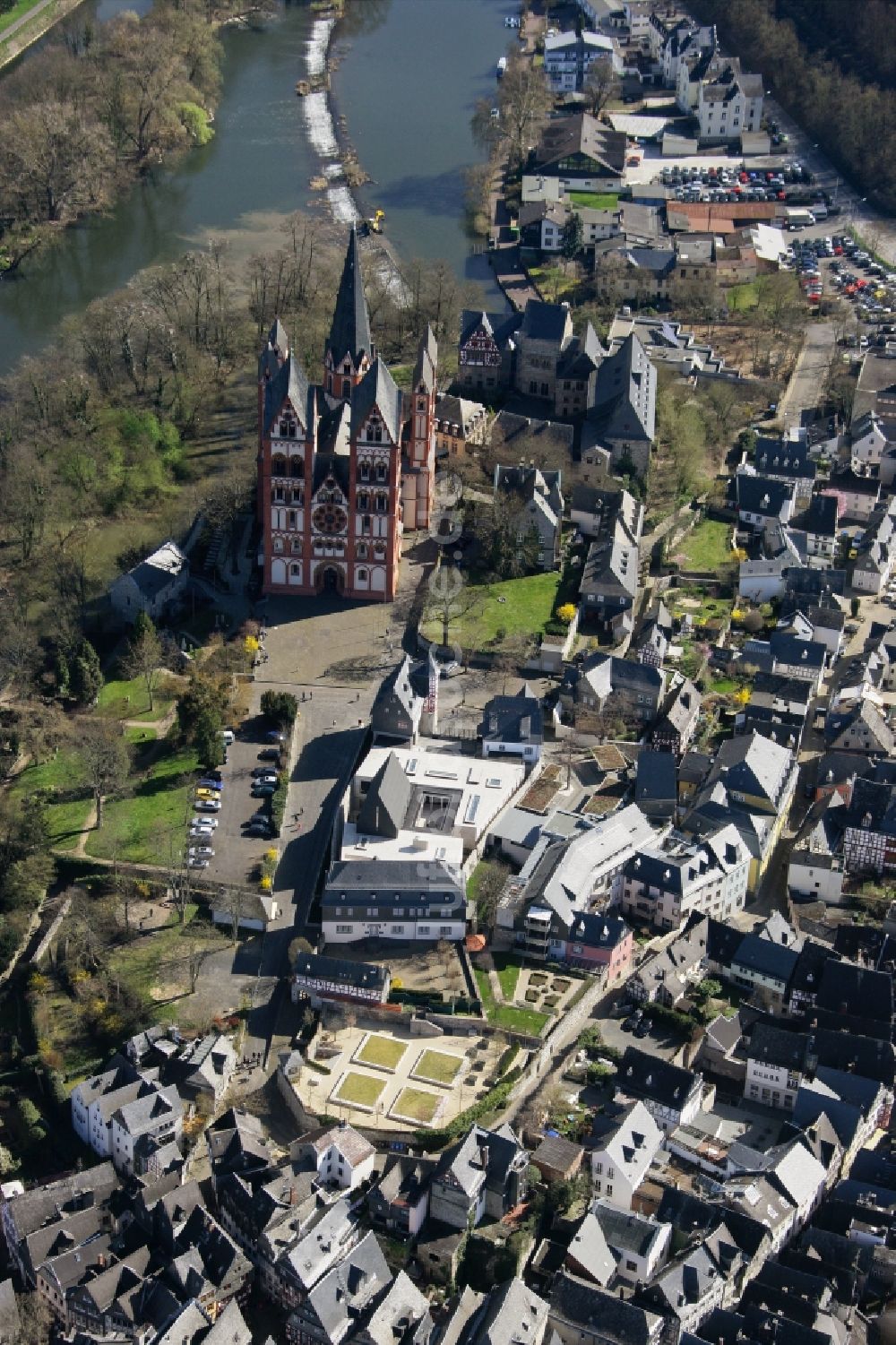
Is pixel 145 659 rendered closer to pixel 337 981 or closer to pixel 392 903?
pixel 392 903

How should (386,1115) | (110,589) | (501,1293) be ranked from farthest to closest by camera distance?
(110,589)
(386,1115)
(501,1293)

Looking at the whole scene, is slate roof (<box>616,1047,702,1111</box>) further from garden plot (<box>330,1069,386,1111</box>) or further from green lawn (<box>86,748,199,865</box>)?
green lawn (<box>86,748,199,865</box>)

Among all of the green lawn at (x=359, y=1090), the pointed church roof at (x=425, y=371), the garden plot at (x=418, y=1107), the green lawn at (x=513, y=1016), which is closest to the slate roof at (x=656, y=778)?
the green lawn at (x=513, y=1016)

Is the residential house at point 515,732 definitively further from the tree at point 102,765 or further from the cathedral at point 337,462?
the tree at point 102,765

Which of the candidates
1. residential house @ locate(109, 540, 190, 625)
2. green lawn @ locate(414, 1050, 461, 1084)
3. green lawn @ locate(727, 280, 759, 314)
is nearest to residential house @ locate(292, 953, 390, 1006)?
green lawn @ locate(414, 1050, 461, 1084)

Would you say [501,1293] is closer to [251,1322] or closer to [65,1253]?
[251,1322]

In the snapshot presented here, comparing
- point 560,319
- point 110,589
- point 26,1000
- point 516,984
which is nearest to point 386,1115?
point 516,984
